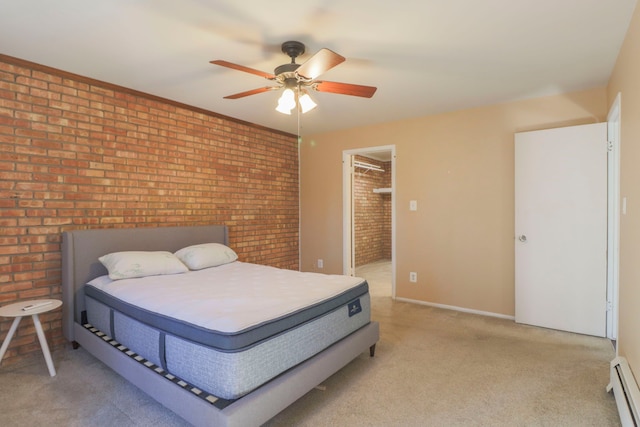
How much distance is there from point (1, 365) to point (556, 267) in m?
4.82

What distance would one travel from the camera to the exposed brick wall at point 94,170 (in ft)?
8.29

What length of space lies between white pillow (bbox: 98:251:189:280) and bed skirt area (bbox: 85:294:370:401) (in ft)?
1.10

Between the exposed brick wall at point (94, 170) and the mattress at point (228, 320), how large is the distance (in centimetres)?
53

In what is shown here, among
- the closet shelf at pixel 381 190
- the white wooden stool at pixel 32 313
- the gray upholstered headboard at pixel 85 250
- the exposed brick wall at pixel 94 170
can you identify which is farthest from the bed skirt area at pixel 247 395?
the closet shelf at pixel 381 190

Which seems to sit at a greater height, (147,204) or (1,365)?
(147,204)

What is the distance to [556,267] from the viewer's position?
3156 millimetres

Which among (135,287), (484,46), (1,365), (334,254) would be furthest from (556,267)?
(1,365)

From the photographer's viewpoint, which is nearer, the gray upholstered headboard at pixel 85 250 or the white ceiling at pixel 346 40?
the white ceiling at pixel 346 40

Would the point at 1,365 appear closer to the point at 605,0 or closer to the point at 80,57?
the point at 80,57

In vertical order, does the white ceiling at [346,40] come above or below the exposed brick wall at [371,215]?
above

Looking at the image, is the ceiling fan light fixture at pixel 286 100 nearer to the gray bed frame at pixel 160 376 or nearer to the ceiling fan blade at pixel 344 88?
the ceiling fan blade at pixel 344 88

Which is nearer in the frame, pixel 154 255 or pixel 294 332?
pixel 294 332

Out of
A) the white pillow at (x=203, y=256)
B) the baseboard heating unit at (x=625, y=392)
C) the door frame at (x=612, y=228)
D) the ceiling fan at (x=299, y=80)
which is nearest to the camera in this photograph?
the baseboard heating unit at (x=625, y=392)

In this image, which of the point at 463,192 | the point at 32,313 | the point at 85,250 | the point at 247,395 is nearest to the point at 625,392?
the point at 247,395
